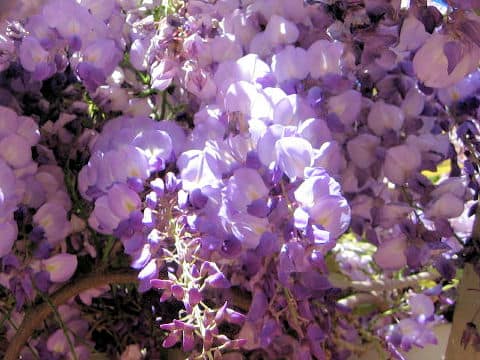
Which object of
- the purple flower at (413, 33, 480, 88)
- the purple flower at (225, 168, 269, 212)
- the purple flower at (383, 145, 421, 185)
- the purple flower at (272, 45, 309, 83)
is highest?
Result: the purple flower at (413, 33, 480, 88)

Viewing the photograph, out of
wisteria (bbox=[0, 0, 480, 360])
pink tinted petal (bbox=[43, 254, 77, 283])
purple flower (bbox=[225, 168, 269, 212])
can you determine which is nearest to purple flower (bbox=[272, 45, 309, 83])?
wisteria (bbox=[0, 0, 480, 360])

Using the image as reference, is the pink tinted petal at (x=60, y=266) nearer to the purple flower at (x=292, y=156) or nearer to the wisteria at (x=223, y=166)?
the wisteria at (x=223, y=166)

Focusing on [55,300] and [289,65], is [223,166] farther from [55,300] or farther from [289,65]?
[55,300]

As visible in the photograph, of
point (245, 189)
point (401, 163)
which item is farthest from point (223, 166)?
point (401, 163)

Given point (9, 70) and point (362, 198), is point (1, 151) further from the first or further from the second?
point (362, 198)

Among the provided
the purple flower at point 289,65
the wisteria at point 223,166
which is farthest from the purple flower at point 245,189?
the purple flower at point 289,65

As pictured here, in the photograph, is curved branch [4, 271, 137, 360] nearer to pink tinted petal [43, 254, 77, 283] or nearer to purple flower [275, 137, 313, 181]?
pink tinted petal [43, 254, 77, 283]

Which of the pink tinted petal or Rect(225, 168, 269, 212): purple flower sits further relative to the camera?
the pink tinted petal

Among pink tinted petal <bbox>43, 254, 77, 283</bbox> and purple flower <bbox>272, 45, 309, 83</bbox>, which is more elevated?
purple flower <bbox>272, 45, 309, 83</bbox>

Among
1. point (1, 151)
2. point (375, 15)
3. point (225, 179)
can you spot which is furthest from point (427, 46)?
point (1, 151)
